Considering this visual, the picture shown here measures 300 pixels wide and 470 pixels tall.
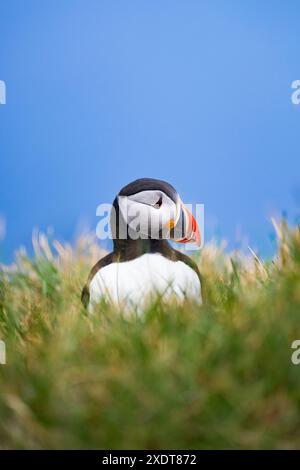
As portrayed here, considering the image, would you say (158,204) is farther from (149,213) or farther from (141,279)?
(141,279)

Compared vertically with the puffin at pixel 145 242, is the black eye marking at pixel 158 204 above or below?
above

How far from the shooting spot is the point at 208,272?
2.24 m

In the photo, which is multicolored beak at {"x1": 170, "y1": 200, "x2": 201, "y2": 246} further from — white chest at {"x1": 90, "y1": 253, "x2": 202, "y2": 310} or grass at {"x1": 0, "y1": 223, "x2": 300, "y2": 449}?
grass at {"x1": 0, "y1": 223, "x2": 300, "y2": 449}

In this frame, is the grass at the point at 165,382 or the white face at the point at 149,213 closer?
the grass at the point at 165,382

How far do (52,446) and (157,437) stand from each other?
19 centimetres

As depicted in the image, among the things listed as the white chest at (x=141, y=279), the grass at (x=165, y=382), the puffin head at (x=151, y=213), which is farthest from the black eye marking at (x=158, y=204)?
the grass at (x=165, y=382)

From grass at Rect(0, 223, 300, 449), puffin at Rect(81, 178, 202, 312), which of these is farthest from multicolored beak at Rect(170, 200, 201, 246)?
grass at Rect(0, 223, 300, 449)

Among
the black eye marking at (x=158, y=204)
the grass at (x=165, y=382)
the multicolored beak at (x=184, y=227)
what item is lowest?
the grass at (x=165, y=382)

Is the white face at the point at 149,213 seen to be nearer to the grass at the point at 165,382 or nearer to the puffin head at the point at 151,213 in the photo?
the puffin head at the point at 151,213

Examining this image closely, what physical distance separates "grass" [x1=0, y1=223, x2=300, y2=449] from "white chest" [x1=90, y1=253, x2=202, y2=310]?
0.20 m

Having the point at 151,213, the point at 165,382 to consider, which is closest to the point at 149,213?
the point at 151,213

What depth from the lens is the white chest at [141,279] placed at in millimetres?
1800

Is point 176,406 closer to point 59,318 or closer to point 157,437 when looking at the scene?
point 157,437

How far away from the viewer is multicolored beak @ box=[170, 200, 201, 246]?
73.5 inches
